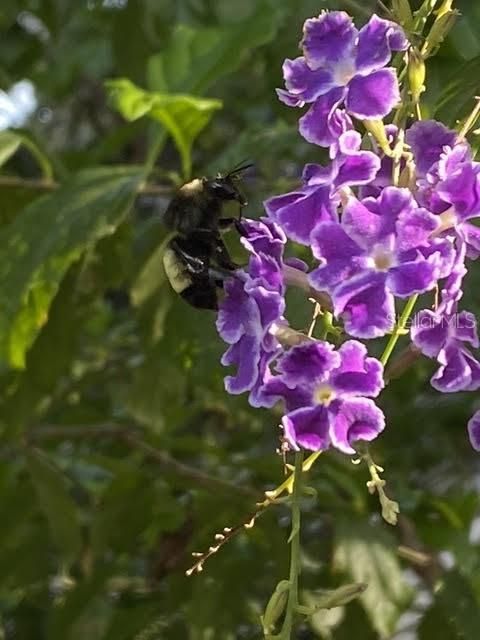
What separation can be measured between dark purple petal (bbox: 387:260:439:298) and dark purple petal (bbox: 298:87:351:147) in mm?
94

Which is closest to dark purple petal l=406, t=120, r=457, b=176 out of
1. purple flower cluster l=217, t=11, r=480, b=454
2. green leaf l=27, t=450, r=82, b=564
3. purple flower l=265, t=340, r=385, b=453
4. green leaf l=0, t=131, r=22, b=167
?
purple flower cluster l=217, t=11, r=480, b=454

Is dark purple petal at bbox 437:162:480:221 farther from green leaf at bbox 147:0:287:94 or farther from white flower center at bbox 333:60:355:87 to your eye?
green leaf at bbox 147:0:287:94

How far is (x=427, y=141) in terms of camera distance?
0.73 m

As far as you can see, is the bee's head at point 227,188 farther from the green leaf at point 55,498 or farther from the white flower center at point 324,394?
the green leaf at point 55,498

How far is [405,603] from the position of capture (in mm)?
1375

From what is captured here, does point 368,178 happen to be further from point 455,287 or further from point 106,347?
point 106,347

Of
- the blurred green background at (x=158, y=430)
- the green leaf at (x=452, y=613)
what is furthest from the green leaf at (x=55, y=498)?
the green leaf at (x=452, y=613)

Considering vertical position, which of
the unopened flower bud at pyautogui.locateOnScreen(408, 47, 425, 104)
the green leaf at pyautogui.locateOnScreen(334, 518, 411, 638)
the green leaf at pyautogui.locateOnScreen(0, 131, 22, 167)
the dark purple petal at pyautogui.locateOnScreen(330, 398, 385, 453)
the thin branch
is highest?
the unopened flower bud at pyautogui.locateOnScreen(408, 47, 425, 104)

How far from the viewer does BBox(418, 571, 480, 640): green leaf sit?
3.76 feet

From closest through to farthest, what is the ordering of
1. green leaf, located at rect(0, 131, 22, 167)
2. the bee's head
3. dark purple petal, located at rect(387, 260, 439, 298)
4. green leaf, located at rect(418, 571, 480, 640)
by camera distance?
dark purple petal, located at rect(387, 260, 439, 298) → the bee's head → green leaf, located at rect(418, 571, 480, 640) → green leaf, located at rect(0, 131, 22, 167)

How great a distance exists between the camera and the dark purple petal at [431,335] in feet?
2.30

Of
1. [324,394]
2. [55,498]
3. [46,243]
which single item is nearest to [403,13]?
[324,394]

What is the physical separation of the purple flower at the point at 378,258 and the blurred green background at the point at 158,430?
13.5 inches

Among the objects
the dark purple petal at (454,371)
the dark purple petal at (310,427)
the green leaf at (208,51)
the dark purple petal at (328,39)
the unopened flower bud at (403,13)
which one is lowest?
the green leaf at (208,51)
